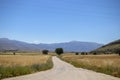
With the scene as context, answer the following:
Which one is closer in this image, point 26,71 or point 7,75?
point 7,75

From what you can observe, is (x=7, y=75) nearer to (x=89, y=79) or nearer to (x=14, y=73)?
Result: (x=14, y=73)

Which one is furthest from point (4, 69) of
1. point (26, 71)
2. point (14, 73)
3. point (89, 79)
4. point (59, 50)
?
point (59, 50)

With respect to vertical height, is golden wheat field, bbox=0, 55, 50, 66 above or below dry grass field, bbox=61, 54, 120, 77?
above

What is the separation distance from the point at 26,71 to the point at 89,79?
9623 mm

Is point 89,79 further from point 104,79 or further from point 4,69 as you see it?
point 4,69

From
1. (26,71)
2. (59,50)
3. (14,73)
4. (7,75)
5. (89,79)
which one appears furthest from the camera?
(59,50)

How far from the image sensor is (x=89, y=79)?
19.2m

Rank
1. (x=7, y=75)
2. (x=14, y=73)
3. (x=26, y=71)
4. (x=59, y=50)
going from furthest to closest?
(x=59, y=50) → (x=26, y=71) → (x=14, y=73) → (x=7, y=75)

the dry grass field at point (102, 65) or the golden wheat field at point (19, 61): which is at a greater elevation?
the golden wheat field at point (19, 61)

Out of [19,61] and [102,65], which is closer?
[102,65]

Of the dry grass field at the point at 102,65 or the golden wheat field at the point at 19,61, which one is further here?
the golden wheat field at the point at 19,61

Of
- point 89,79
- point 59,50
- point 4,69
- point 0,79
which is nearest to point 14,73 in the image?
point 4,69

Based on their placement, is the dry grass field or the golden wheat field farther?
the golden wheat field

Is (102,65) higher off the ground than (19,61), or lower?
lower
